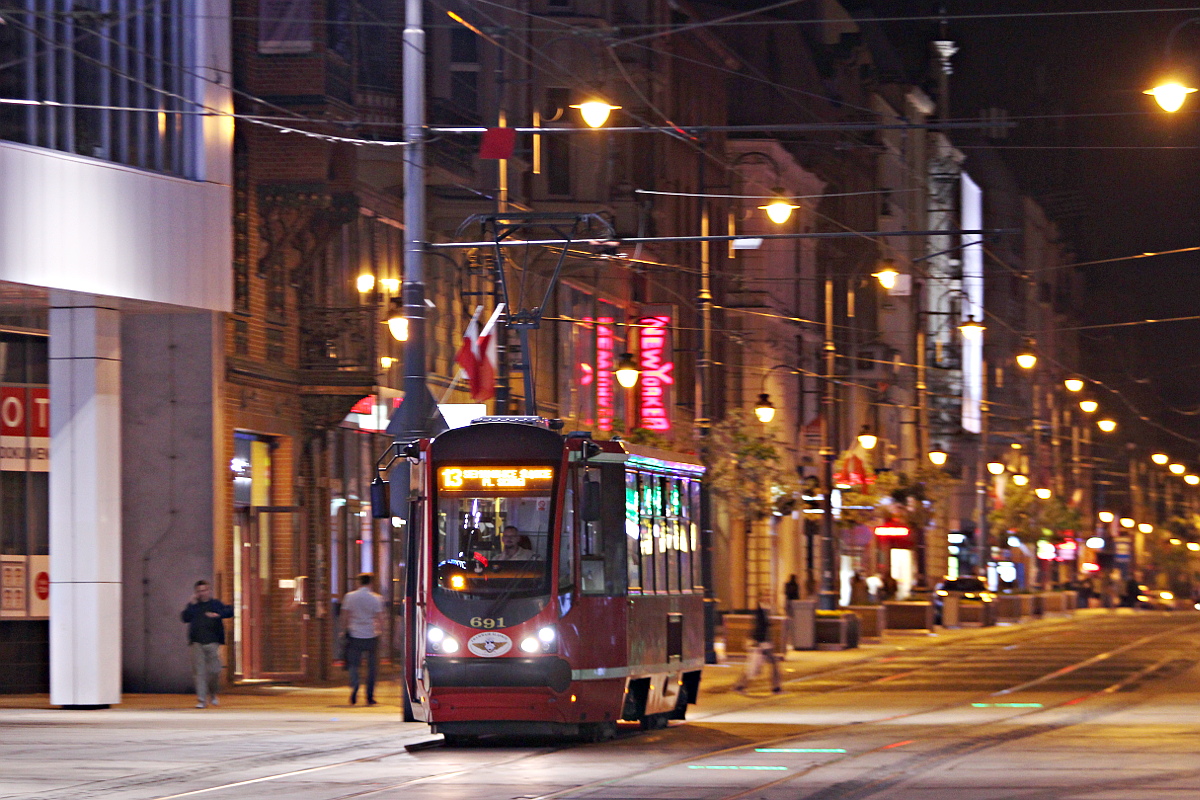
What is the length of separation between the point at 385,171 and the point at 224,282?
7.64m

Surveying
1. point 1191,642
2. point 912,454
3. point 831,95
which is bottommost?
point 1191,642

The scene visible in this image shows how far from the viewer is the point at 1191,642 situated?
51.3 metres

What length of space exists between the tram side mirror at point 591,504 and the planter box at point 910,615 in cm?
4064

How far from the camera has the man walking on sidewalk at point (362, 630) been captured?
1070 inches

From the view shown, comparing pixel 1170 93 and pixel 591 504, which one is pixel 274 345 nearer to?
pixel 591 504

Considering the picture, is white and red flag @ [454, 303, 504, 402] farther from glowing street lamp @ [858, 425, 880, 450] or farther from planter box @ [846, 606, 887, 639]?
glowing street lamp @ [858, 425, 880, 450]

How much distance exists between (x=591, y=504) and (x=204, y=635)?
8328 millimetres

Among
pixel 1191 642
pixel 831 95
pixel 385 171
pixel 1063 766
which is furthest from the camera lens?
pixel 831 95

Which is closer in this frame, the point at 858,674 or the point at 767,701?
the point at 767,701

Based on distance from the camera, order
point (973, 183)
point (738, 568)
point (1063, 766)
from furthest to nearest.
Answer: point (973, 183), point (738, 568), point (1063, 766)

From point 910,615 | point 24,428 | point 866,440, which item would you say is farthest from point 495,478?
point 910,615

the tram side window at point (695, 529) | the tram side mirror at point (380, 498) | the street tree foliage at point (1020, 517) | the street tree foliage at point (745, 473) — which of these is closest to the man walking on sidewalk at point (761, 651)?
the tram side window at point (695, 529)

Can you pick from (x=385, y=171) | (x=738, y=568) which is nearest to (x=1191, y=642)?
(x=738, y=568)

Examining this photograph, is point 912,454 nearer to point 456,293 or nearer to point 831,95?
point 831,95
